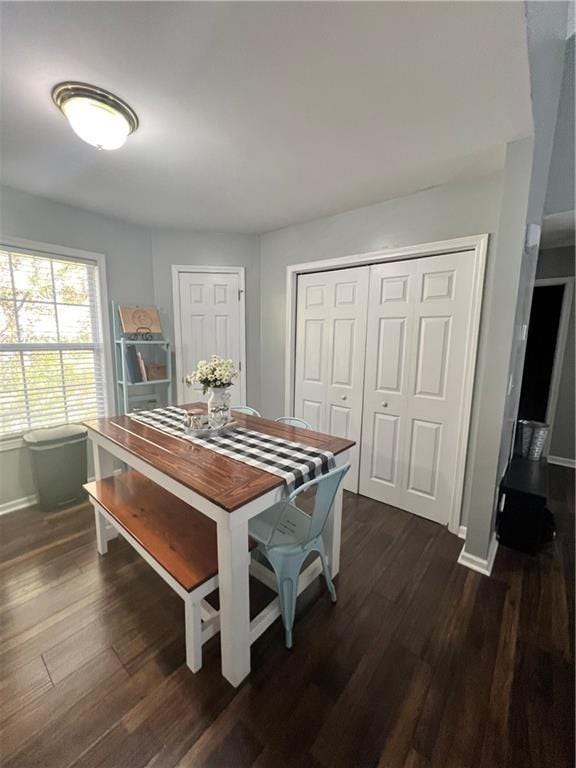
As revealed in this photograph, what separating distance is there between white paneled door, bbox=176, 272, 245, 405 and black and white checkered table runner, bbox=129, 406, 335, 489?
1.35m

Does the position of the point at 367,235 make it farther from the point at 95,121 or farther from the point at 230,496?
the point at 230,496

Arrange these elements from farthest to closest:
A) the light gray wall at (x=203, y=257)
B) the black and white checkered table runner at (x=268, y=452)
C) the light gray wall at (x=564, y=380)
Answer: the light gray wall at (x=564, y=380), the light gray wall at (x=203, y=257), the black and white checkered table runner at (x=268, y=452)

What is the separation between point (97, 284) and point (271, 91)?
2238mm

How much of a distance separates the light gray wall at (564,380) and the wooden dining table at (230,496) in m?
3.32

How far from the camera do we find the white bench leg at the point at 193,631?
1250 mm

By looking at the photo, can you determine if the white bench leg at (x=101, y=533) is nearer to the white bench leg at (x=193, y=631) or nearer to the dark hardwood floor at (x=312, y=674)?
the dark hardwood floor at (x=312, y=674)

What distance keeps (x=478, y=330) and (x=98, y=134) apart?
2.35m

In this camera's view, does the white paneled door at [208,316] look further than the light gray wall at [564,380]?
No

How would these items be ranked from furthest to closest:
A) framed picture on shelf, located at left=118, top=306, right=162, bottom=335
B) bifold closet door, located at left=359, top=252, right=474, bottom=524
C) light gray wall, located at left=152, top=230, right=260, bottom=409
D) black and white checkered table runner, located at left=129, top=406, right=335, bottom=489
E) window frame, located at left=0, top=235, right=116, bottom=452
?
light gray wall, located at left=152, top=230, right=260, bottom=409 → framed picture on shelf, located at left=118, top=306, right=162, bottom=335 → window frame, located at left=0, top=235, right=116, bottom=452 → bifold closet door, located at left=359, top=252, right=474, bottom=524 → black and white checkered table runner, located at left=129, top=406, right=335, bottom=489

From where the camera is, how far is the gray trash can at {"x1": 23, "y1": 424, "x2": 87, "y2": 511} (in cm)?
242

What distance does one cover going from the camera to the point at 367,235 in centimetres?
253

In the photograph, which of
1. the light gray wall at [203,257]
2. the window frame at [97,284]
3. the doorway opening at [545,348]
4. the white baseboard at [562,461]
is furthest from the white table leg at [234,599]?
the white baseboard at [562,461]

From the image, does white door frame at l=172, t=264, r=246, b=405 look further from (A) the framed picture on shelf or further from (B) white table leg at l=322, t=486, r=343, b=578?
(B) white table leg at l=322, t=486, r=343, b=578

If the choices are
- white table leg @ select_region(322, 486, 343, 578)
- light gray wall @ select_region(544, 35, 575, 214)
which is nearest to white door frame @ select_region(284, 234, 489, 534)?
light gray wall @ select_region(544, 35, 575, 214)
